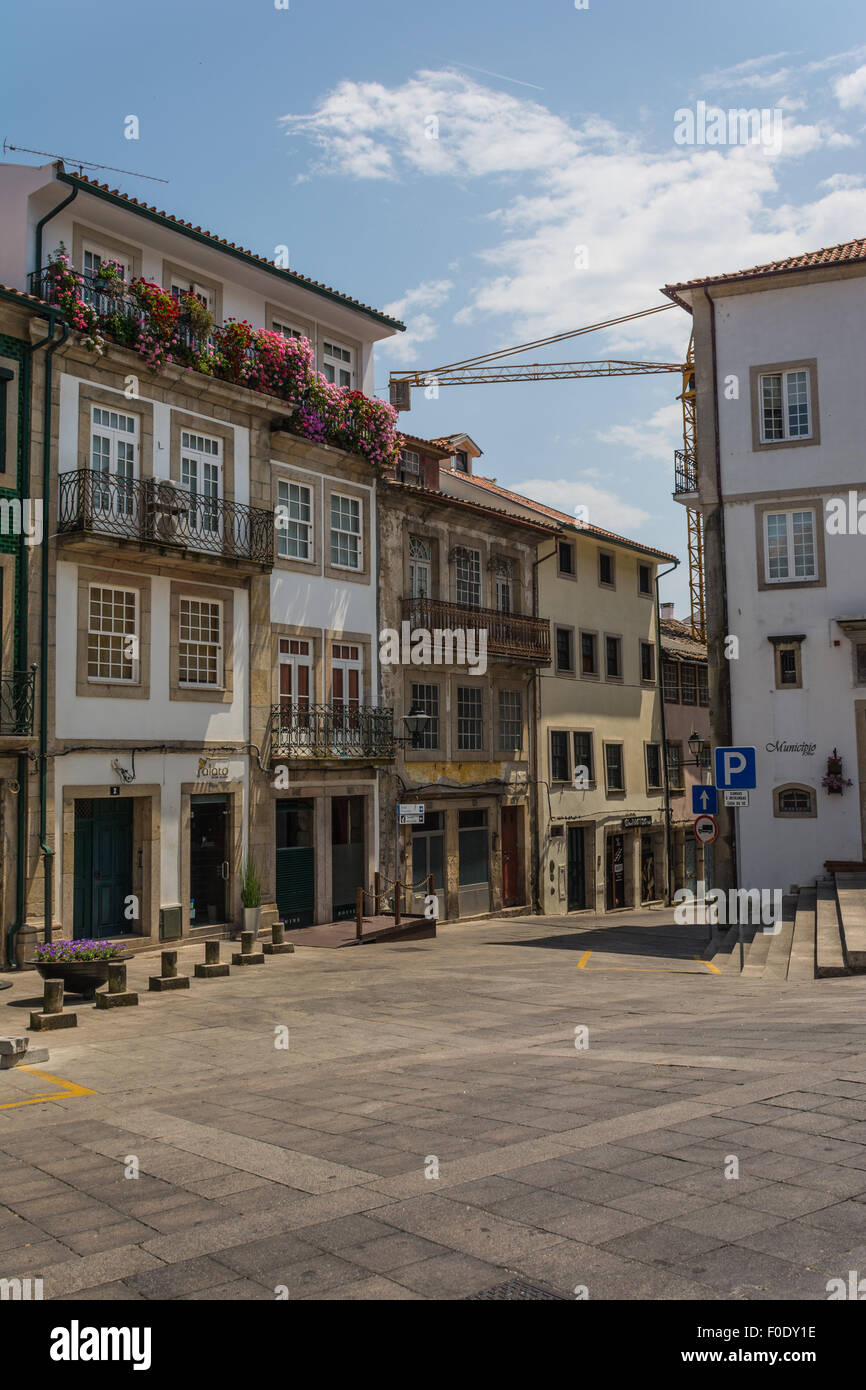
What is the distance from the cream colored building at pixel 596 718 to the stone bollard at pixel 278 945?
14239mm

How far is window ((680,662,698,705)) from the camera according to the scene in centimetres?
4597

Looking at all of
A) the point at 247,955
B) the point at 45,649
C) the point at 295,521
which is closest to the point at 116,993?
the point at 247,955

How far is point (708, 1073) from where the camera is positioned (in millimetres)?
9539

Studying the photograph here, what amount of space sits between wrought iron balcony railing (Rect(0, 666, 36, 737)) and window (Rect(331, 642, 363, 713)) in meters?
8.91

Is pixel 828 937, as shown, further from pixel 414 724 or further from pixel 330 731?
pixel 414 724

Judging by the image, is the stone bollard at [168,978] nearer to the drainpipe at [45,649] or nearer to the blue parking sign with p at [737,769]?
the drainpipe at [45,649]

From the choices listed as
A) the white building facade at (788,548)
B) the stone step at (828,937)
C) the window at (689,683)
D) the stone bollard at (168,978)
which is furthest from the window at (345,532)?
the window at (689,683)

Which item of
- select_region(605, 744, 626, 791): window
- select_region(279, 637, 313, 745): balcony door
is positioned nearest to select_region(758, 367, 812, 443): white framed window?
select_region(279, 637, 313, 745): balcony door

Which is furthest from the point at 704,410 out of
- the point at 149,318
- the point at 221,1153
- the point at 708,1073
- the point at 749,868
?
the point at 221,1153

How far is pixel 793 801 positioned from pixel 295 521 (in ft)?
43.0

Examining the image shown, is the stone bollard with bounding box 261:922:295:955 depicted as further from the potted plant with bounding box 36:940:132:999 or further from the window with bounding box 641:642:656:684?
the window with bounding box 641:642:656:684

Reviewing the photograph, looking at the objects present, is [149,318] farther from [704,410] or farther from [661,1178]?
[661,1178]

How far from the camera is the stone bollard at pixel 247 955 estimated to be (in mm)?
20172
